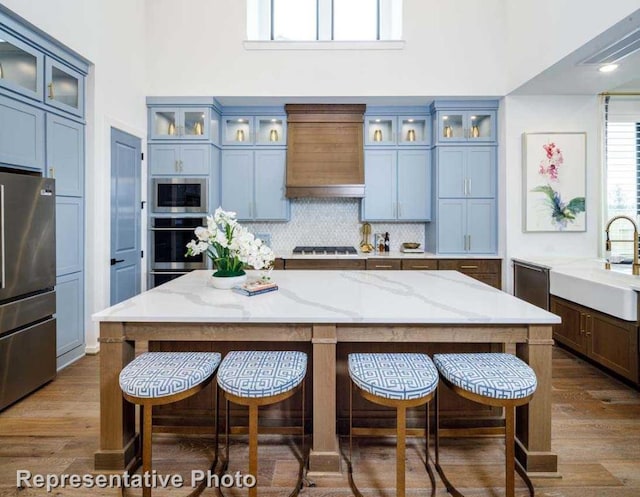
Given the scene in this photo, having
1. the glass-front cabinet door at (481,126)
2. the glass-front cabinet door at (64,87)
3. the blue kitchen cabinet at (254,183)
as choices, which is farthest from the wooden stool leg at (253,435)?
the glass-front cabinet door at (481,126)

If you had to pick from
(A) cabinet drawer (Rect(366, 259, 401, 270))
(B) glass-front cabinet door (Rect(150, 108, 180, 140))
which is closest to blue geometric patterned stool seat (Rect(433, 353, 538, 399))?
(A) cabinet drawer (Rect(366, 259, 401, 270))

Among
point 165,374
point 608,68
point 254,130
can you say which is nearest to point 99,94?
point 254,130

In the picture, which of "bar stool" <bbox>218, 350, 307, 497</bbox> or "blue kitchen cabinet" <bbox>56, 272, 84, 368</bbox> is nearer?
"bar stool" <bbox>218, 350, 307, 497</bbox>

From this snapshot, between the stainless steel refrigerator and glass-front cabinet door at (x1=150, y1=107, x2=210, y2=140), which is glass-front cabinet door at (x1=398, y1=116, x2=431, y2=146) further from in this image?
the stainless steel refrigerator

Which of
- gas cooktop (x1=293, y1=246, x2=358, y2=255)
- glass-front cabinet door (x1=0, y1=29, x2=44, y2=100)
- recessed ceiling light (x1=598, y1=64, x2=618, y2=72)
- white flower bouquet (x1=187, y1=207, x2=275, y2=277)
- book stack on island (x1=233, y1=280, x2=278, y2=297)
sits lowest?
book stack on island (x1=233, y1=280, x2=278, y2=297)

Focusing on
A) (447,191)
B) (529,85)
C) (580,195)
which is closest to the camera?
(529,85)

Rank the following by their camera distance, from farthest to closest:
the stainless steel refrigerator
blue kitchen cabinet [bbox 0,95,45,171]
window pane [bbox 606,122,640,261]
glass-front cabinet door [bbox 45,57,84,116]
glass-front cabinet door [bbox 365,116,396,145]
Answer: glass-front cabinet door [bbox 365,116,396,145], window pane [bbox 606,122,640,261], glass-front cabinet door [bbox 45,57,84,116], blue kitchen cabinet [bbox 0,95,45,171], the stainless steel refrigerator

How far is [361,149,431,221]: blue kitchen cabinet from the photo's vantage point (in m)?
5.12

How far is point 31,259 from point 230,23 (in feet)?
11.7

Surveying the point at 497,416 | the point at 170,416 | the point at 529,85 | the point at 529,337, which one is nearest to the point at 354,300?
the point at 529,337

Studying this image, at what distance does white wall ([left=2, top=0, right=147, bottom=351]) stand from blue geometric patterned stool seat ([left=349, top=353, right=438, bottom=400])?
3.07m

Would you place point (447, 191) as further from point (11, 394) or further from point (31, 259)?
point (11, 394)

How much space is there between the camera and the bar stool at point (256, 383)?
5.24 ft

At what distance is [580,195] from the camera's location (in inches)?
183
